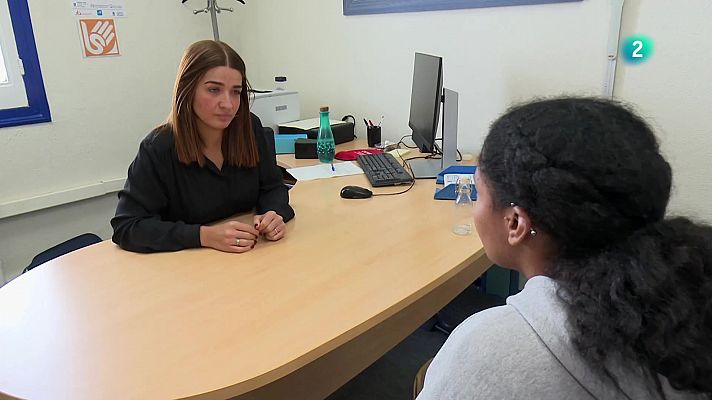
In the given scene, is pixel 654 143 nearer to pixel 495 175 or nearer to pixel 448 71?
pixel 495 175

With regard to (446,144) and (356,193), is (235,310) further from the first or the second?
(446,144)

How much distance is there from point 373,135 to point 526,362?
6.89 feet

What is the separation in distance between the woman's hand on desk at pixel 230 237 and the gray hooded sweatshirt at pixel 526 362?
844 millimetres

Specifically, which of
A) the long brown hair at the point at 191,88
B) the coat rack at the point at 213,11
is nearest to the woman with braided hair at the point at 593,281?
the long brown hair at the point at 191,88

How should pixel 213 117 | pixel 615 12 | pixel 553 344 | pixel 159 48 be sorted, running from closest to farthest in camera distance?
pixel 553 344, pixel 213 117, pixel 615 12, pixel 159 48

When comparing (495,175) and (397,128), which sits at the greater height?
(495,175)

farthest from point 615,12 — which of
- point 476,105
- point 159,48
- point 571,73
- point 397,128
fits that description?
point 159,48

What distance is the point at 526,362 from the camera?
1.84 ft

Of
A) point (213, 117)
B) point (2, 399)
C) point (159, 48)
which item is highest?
point (159, 48)

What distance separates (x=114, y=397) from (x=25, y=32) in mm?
2307

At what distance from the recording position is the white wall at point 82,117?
2.52 meters

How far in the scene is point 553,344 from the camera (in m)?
0.56

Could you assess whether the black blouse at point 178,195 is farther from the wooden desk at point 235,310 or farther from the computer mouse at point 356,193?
the computer mouse at point 356,193

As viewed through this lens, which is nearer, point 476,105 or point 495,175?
point 495,175
